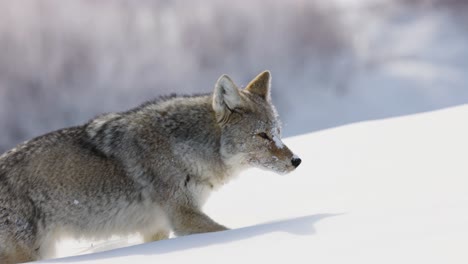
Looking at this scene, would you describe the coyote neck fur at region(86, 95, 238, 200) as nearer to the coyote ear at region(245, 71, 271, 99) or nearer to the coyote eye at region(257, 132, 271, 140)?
the coyote eye at region(257, 132, 271, 140)

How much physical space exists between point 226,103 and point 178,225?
1.62 meters

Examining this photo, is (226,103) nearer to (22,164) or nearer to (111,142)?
(111,142)

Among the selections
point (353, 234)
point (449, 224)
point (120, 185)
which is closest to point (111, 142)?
point (120, 185)

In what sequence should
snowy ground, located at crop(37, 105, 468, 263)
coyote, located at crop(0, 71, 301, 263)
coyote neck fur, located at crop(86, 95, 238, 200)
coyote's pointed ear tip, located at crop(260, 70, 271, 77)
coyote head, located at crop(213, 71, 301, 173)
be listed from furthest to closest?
coyote's pointed ear tip, located at crop(260, 70, 271, 77)
coyote head, located at crop(213, 71, 301, 173)
coyote neck fur, located at crop(86, 95, 238, 200)
coyote, located at crop(0, 71, 301, 263)
snowy ground, located at crop(37, 105, 468, 263)

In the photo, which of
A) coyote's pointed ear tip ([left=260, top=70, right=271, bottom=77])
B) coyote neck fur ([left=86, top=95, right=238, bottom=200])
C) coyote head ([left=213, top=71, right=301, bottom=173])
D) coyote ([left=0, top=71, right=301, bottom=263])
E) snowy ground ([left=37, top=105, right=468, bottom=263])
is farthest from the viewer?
coyote's pointed ear tip ([left=260, top=70, right=271, bottom=77])

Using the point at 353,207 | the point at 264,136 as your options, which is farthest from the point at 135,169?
the point at 353,207

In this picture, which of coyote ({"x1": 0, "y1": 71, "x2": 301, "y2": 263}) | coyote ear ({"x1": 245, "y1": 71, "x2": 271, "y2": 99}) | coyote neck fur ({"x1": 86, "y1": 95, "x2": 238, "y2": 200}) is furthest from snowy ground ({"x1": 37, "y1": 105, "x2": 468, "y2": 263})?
coyote ear ({"x1": 245, "y1": 71, "x2": 271, "y2": 99})

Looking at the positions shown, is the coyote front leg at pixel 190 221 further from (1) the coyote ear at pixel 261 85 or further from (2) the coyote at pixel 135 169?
(1) the coyote ear at pixel 261 85

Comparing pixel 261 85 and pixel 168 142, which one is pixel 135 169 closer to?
pixel 168 142

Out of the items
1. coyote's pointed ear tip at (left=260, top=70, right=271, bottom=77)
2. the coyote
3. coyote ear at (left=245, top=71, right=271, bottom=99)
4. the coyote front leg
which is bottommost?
the coyote front leg

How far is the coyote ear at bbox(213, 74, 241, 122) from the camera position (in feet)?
24.5

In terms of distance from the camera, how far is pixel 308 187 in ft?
31.6

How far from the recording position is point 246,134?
7.49 m

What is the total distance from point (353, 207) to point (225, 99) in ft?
6.91
